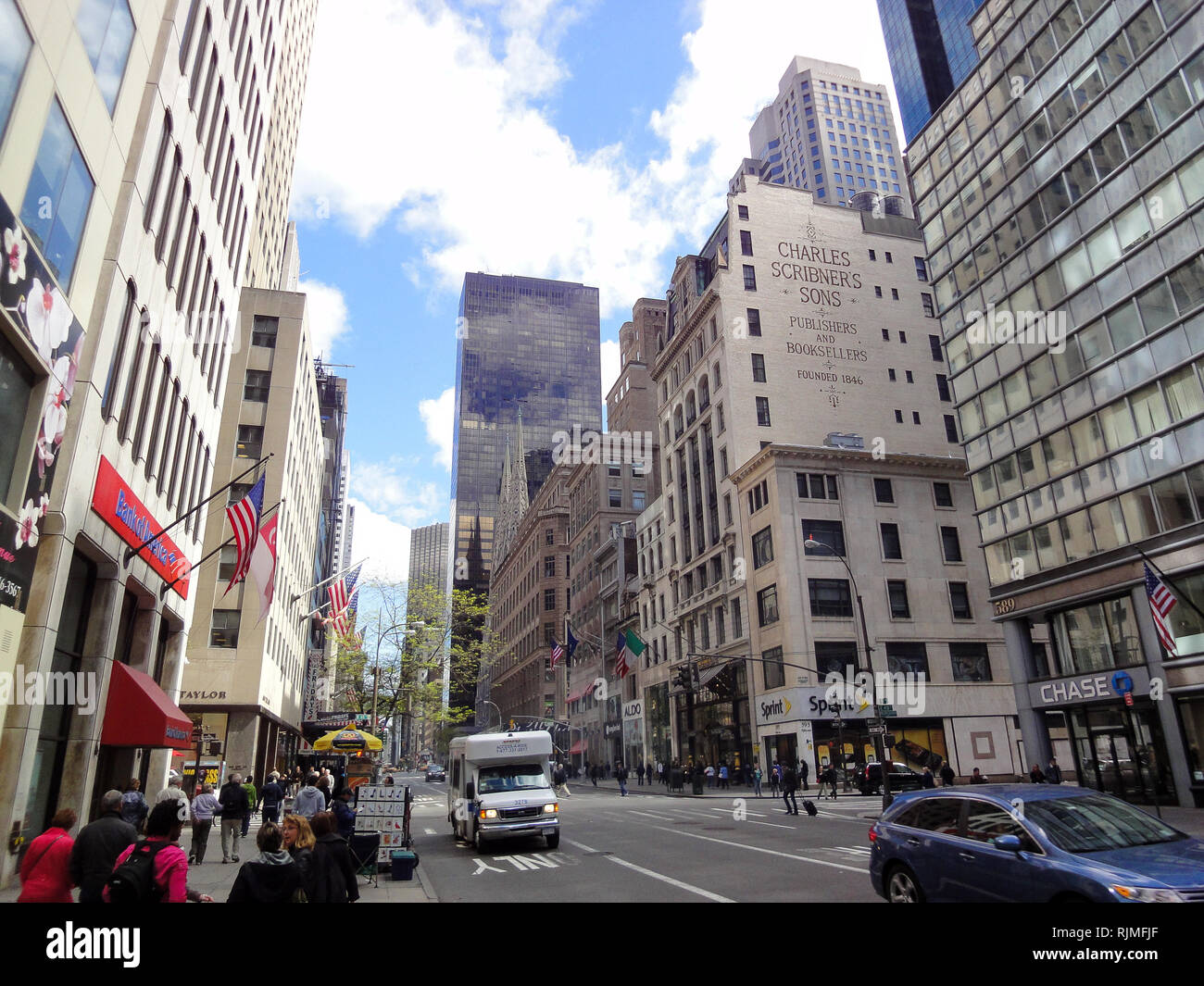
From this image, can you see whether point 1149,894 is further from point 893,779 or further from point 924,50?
point 924,50

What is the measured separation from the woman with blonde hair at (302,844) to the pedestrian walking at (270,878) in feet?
2.36

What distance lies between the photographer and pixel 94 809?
18.4 meters

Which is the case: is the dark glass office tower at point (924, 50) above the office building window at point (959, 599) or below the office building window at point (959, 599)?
above

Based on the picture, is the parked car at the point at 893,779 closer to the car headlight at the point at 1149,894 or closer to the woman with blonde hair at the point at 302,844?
the car headlight at the point at 1149,894

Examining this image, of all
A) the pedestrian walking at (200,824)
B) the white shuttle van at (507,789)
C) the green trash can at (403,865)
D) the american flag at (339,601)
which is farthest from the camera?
the american flag at (339,601)

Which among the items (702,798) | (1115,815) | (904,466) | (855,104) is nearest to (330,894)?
(1115,815)

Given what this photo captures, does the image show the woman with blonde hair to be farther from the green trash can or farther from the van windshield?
the van windshield

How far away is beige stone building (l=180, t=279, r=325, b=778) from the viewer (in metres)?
34.7

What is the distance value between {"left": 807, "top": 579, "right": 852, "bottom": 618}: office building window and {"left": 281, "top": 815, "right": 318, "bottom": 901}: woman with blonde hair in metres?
43.9

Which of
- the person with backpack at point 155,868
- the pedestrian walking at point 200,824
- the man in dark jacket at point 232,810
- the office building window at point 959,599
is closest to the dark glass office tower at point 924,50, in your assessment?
the office building window at point 959,599

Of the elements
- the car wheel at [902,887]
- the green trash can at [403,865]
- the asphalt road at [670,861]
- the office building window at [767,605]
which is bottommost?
the asphalt road at [670,861]

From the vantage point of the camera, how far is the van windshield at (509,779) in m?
20.3

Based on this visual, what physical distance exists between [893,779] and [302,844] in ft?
117
